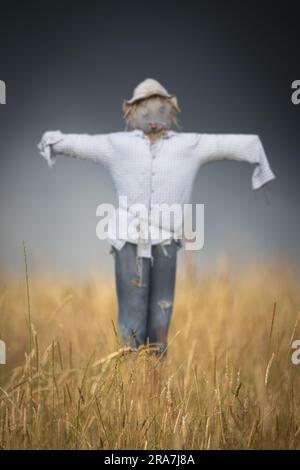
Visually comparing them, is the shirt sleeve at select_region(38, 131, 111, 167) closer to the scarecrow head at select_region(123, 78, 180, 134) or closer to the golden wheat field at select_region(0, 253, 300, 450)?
the scarecrow head at select_region(123, 78, 180, 134)

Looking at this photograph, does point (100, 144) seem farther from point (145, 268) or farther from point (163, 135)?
point (145, 268)

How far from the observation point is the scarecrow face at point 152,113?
2.19m

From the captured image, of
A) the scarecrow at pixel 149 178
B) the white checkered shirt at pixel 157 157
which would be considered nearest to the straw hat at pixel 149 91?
the scarecrow at pixel 149 178

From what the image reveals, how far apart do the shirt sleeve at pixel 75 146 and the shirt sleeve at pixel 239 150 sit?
309mm

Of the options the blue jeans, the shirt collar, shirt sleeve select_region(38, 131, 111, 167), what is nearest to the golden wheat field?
the blue jeans

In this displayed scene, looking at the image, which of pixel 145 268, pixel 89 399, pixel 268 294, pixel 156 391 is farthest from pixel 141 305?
pixel 268 294

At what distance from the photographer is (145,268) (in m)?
2.14

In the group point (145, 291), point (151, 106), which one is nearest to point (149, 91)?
point (151, 106)

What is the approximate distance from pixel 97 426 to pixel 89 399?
0.07 meters

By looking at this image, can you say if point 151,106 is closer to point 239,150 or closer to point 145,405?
point 239,150

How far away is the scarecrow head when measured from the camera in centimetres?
218

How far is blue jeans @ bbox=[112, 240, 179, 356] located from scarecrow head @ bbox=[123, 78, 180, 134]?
373mm

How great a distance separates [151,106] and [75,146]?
0.27 m
